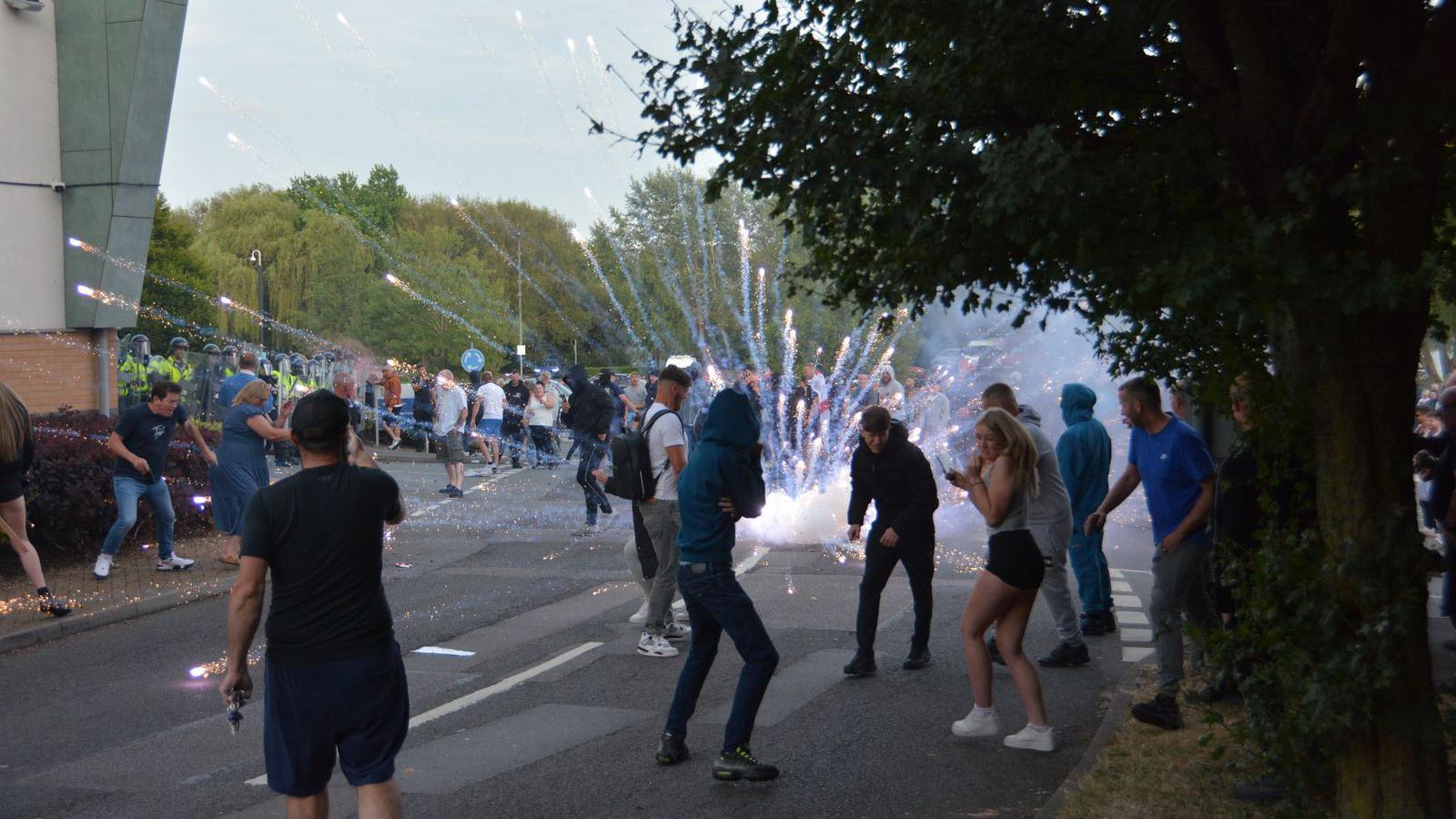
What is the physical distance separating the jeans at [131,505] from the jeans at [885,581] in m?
6.89

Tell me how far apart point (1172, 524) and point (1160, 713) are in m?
0.99

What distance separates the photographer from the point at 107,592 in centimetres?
1135

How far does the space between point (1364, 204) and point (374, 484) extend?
134 inches

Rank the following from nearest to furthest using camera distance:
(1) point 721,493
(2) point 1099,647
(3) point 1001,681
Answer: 1. (1) point 721,493
2. (3) point 1001,681
3. (2) point 1099,647

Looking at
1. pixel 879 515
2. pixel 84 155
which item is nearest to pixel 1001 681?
pixel 879 515

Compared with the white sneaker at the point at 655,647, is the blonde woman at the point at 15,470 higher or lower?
higher

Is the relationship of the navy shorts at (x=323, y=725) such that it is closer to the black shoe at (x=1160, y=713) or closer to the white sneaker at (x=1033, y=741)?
the white sneaker at (x=1033, y=741)

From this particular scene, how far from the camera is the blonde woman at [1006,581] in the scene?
6.73 metres

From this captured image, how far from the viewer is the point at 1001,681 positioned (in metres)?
8.44

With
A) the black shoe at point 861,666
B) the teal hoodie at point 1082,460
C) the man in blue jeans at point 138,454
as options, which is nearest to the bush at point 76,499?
the man in blue jeans at point 138,454

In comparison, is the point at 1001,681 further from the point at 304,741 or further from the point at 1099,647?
the point at 304,741

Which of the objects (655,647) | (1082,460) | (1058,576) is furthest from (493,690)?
(1082,460)

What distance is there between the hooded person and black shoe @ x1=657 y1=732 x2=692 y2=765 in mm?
4218

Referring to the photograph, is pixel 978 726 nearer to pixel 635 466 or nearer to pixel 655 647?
pixel 655 647
